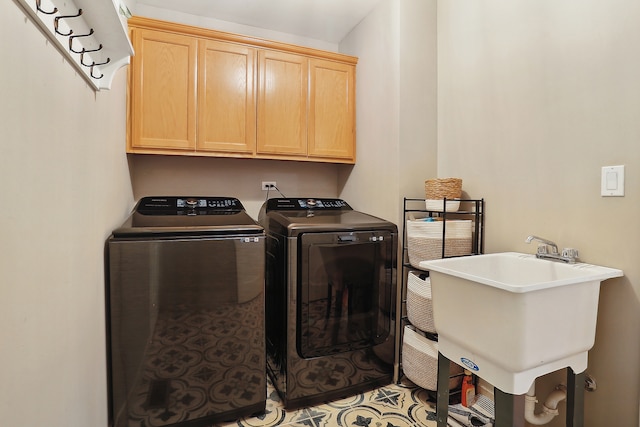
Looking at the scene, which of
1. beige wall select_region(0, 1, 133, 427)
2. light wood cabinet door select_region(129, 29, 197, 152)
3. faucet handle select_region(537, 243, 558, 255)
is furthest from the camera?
light wood cabinet door select_region(129, 29, 197, 152)

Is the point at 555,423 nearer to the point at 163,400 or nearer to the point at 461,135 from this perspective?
the point at 461,135

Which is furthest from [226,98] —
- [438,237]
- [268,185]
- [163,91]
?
[438,237]

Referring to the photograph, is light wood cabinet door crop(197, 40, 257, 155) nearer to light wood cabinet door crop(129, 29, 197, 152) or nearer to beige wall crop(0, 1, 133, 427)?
light wood cabinet door crop(129, 29, 197, 152)

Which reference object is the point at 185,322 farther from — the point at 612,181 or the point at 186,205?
the point at 612,181

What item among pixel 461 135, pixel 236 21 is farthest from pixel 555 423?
pixel 236 21

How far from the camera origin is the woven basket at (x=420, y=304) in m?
1.81

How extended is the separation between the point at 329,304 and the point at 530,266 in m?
1.05

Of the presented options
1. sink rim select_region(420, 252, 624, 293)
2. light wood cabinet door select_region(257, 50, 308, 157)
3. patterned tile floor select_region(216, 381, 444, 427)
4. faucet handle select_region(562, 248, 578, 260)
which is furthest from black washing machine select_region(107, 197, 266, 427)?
faucet handle select_region(562, 248, 578, 260)

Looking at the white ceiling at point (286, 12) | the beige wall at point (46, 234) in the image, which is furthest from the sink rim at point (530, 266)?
the white ceiling at point (286, 12)

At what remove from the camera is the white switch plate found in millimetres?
1285

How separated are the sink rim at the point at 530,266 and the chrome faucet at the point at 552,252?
29 mm

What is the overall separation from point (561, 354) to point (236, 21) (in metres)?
2.89

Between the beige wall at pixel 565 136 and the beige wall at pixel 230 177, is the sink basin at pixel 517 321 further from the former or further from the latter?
the beige wall at pixel 230 177

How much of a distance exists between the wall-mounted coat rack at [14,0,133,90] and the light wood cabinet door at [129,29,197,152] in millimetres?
890
